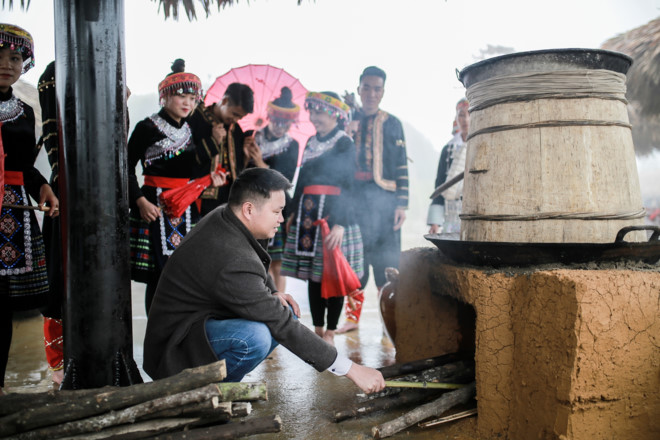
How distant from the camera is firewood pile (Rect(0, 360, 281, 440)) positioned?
1913 millimetres

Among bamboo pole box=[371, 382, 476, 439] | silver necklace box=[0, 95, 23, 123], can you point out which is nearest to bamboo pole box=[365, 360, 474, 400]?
bamboo pole box=[371, 382, 476, 439]

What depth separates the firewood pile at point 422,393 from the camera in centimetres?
249

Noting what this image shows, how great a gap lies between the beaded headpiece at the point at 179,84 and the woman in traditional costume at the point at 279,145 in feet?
4.02

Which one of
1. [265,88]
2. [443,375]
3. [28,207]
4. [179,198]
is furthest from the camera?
[265,88]

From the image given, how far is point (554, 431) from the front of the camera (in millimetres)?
2143

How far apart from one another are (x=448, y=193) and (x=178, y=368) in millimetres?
3209

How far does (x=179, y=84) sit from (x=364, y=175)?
1960 mm

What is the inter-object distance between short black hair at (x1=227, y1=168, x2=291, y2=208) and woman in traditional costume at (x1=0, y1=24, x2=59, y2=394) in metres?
1.32

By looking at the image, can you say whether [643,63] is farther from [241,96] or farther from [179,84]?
[179,84]

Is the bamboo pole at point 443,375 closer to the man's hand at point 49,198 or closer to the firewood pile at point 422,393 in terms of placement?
the firewood pile at point 422,393

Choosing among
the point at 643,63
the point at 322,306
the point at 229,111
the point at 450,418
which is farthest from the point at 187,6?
the point at 643,63

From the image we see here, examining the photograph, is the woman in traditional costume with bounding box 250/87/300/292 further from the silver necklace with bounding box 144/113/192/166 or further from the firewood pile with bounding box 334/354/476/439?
the firewood pile with bounding box 334/354/476/439

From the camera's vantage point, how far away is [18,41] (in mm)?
2975

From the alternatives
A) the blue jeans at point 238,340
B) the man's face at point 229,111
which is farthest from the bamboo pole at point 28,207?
the man's face at point 229,111
